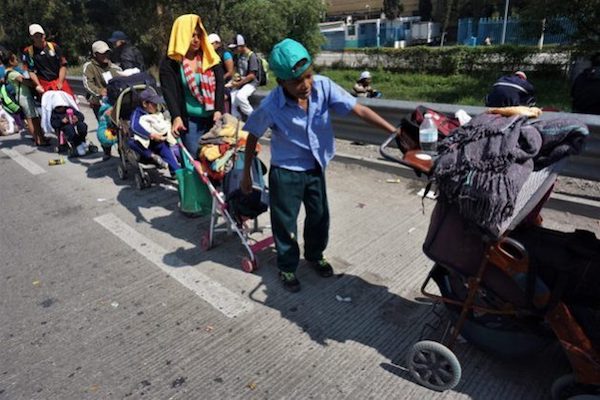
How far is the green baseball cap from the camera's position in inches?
105

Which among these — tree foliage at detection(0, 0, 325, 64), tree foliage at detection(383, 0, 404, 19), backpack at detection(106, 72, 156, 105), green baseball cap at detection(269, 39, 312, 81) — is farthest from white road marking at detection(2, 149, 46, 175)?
tree foliage at detection(383, 0, 404, 19)

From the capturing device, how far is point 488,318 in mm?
2404

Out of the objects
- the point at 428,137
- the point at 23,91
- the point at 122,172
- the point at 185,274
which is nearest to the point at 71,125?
the point at 23,91

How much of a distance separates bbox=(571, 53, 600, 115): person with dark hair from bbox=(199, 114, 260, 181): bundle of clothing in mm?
3744

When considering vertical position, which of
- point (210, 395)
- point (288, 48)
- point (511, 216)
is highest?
point (288, 48)

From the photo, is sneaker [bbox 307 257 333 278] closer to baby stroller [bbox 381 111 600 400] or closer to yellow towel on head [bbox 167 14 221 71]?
baby stroller [bbox 381 111 600 400]

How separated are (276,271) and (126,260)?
58.6 inches

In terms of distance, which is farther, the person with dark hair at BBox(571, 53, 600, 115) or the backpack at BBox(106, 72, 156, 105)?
the backpack at BBox(106, 72, 156, 105)

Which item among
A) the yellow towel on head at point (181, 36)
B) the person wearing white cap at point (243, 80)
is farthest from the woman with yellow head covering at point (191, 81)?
the person wearing white cap at point (243, 80)

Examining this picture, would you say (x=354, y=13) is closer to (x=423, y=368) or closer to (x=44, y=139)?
(x=44, y=139)

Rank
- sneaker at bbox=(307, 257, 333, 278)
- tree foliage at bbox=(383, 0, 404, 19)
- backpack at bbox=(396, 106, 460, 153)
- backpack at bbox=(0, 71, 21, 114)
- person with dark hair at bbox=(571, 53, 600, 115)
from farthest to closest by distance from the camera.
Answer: tree foliage at bbox=(383, 0, 404, 19) → backpack at bbox=(0, 71, 21, 114) → person with dark hair at bbox=(571, 53, 600, 115) → sneaker at bbox=(307, 257, 333, 278) → backpack at bbox=(396, 106, 460, 153)

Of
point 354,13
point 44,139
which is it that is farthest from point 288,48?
point 354,13

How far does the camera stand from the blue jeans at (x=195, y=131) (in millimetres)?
4496

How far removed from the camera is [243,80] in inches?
304
